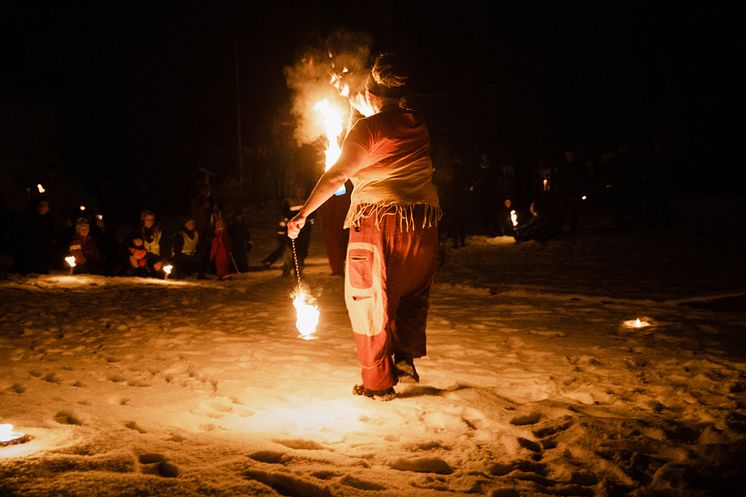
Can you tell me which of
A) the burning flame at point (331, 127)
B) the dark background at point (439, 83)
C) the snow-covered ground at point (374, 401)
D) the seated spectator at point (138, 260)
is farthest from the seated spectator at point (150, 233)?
the dark background at point (439, 83)

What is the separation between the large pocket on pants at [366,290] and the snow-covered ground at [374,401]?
0.51 metres

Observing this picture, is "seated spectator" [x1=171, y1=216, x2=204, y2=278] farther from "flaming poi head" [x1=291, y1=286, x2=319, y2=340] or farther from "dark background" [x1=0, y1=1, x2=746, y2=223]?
"dark background" [x1=0, y1=1, x2=746, y2=223]

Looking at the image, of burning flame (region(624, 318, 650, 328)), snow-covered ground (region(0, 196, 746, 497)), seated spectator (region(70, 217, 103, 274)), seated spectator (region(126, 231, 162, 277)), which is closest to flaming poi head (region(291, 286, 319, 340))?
snow-covered ground (region(0, 196, 746, 497))

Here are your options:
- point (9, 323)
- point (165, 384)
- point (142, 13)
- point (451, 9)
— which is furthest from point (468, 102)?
point (165, 384)

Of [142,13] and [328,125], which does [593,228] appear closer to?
[328,125]

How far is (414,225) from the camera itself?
4.89m

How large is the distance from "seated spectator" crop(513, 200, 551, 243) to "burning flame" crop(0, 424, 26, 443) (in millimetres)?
13060

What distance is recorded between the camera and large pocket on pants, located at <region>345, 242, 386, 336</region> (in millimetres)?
4734

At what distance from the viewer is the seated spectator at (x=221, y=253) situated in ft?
41.7

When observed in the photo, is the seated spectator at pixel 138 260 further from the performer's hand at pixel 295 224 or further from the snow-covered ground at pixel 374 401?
the performer's hand at pixel 295 224

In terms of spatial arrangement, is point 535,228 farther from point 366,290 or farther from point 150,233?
point 366,290

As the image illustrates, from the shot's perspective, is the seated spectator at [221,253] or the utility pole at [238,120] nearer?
the seated spectator at [221,253]

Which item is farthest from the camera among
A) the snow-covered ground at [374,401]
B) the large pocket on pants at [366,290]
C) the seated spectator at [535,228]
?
the seated spectator at [535,228]

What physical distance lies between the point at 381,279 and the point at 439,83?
26.6 m
